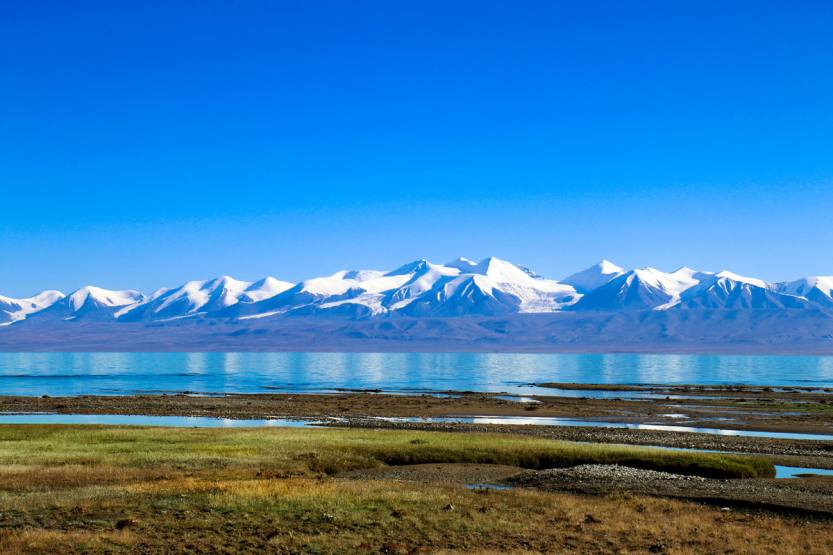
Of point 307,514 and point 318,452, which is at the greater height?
point 307,514

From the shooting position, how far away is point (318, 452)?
47.1 meters

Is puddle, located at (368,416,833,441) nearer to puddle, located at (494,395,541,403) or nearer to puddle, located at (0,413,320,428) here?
puddle, located at (0,413,320,428)

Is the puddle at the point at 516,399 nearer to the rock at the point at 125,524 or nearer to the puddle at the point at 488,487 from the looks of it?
the puddle at the point at 488,487

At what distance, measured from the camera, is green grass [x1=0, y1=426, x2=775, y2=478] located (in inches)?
1705

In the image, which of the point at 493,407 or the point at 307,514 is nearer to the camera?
the point at 307,514

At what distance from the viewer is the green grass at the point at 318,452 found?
43312 millimetres

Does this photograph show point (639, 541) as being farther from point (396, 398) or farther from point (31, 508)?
point (396, 398)

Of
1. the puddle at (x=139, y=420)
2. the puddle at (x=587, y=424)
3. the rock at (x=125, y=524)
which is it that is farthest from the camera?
the puddle at (x=139, y=420)

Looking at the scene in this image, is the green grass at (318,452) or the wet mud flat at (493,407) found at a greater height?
the green grass at (318,452)

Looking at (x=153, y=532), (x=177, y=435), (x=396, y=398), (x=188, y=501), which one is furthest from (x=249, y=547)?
(x=396, y=398)

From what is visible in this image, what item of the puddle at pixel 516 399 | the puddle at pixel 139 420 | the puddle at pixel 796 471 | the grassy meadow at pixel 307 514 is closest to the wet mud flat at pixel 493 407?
the puddle at pixel 516 399

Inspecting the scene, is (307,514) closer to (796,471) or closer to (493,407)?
(796,471)

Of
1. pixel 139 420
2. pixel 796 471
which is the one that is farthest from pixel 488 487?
pixel 139 420

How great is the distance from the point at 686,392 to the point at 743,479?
102629 millimetres
